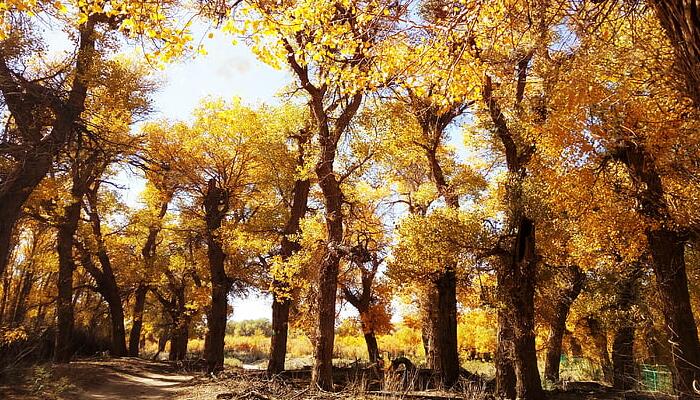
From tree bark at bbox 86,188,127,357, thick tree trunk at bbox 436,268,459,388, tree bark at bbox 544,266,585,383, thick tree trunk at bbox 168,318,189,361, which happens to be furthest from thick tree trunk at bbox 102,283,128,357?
tree bark at bbox 544,266,585,383

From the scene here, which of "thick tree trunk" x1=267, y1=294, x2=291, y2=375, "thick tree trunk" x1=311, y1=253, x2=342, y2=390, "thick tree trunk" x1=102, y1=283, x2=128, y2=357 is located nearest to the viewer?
"thick tree trunk" x1=311, y1=253, x2=342, y2=390

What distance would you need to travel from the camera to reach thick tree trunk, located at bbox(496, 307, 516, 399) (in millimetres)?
10383

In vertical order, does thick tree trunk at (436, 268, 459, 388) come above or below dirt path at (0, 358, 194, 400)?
above

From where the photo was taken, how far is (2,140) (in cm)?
820

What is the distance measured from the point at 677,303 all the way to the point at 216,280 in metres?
13.1

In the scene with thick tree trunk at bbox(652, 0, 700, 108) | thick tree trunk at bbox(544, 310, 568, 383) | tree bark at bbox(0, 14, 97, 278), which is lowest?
thick tree trunk at bbox(544, 310, 568, 383)

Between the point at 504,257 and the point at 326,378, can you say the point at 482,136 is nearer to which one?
the point at 504,257

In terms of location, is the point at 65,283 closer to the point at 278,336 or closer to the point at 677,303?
the point at 278,336

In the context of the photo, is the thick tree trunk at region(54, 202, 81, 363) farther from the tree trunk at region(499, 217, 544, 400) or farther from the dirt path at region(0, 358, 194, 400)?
the tree trunk at region(499, 217, 544, 400)

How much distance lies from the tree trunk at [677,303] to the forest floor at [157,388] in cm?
140

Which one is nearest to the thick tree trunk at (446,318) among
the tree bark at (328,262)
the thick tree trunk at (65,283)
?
the tree bark at (328,262)

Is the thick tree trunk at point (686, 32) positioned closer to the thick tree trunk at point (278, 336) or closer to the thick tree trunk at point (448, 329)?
the thick tree trunk at point (448, 329)

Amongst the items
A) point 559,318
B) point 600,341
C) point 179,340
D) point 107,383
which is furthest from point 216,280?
point 600,341

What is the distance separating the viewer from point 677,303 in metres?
8.55
